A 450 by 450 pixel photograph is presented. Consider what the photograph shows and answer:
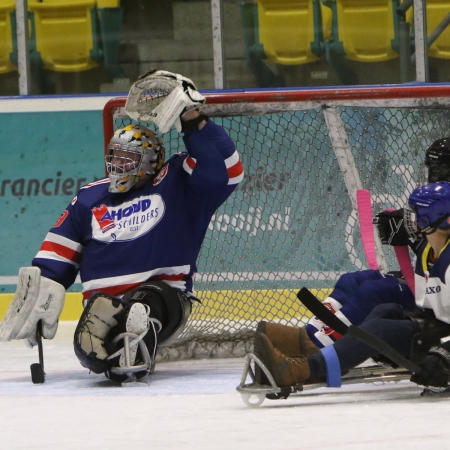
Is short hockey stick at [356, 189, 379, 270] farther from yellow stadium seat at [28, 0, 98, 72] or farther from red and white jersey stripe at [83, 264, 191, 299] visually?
yellow stadium seat at [28, 0, 98, 72]

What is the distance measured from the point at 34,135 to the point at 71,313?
954 millimetres

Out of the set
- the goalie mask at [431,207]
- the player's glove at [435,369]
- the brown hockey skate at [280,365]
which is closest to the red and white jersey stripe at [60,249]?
the brown hockey skate at [280,365]

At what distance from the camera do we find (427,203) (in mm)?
3084

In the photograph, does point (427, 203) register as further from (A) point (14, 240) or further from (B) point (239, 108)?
(A) point (14, 240)

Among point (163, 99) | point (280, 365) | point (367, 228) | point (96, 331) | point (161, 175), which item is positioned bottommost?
point (96, 331)

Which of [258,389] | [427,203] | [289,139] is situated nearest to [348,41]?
[289,139]

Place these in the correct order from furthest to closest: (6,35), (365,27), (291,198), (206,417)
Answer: (6,35), (365,27), (291,198), (206,417)

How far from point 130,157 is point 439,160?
1075mm

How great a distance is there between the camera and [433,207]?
3.07 metres

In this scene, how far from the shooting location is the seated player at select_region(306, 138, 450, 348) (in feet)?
11.3

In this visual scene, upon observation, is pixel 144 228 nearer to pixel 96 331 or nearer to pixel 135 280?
pixel 135 280

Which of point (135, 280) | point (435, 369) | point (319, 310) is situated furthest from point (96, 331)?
point (435, 369)

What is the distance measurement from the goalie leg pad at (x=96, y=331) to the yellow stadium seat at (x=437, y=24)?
259 centimetres

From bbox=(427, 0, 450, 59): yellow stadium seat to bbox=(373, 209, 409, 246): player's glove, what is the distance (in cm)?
220
